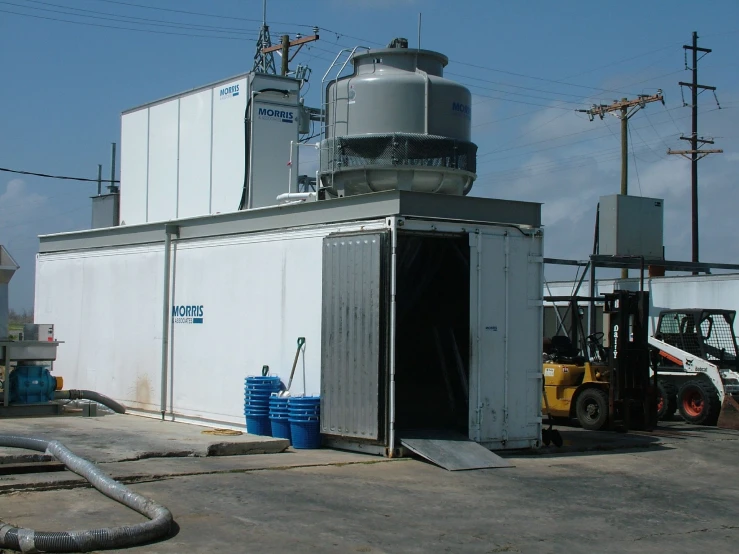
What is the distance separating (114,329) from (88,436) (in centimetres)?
491

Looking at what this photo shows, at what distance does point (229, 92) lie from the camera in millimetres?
17812

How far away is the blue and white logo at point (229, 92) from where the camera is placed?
17.6 meters

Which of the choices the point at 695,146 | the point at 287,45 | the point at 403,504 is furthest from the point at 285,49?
the point at 403,504

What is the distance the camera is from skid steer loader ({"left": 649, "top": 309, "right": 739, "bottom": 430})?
1936cm

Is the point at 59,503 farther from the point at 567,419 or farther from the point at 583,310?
the point at 583,310

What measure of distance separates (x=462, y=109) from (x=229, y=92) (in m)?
5.07

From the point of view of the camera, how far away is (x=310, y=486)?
1033 centimetres

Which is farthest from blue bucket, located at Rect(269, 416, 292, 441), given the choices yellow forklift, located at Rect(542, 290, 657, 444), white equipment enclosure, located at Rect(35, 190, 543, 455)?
yellow forklift, located at Rect(542, 290, 657, 444)

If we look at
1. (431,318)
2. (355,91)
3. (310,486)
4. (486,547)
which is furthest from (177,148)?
(486,547)

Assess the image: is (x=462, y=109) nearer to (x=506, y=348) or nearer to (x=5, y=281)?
(x=506, y=348)

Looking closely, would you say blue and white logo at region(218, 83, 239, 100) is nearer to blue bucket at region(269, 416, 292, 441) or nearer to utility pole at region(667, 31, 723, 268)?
blue bucket at region(269, 416, 292, 441)

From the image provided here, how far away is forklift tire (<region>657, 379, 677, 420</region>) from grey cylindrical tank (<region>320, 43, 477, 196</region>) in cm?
780

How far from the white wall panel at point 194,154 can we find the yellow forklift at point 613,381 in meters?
6.93

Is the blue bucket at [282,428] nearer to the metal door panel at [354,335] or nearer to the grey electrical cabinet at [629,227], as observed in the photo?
the metal door panel at [354,335]
